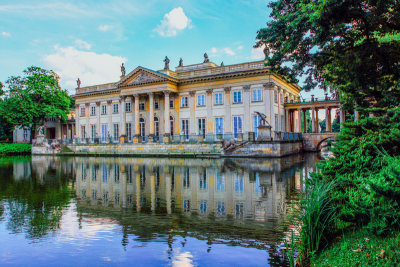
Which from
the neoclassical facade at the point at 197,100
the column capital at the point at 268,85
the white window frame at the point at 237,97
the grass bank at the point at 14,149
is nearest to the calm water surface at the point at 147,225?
the column capital at the point at 268,85

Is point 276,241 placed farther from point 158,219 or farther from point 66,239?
point 66,239

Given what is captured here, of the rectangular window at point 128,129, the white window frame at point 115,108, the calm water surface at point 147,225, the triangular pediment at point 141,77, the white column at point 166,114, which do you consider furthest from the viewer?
the white window frame at point 115,108

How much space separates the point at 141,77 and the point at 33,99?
67.7ft

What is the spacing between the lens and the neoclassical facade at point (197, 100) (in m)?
36.2

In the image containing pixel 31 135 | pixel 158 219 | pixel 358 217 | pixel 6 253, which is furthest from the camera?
pixel 31 135

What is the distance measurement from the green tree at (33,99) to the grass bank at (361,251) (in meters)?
50.7

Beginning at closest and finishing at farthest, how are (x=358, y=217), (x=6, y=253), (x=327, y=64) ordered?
(x=358, y=217) → (x=6, y=253) → (x=327, y=64)

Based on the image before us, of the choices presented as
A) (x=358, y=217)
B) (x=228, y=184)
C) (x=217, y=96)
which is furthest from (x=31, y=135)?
(x=358, y=217)

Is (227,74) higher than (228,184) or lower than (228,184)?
higher

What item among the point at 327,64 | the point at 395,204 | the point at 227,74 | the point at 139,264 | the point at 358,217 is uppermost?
the point at 227,74

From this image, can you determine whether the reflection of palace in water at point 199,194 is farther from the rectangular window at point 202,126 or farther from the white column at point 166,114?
the rectangular window at point 202,126

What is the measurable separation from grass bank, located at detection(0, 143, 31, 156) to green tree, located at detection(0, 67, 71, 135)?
11.4 ft

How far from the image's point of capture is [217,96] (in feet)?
127

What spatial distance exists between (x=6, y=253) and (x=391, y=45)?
15.7 metres
